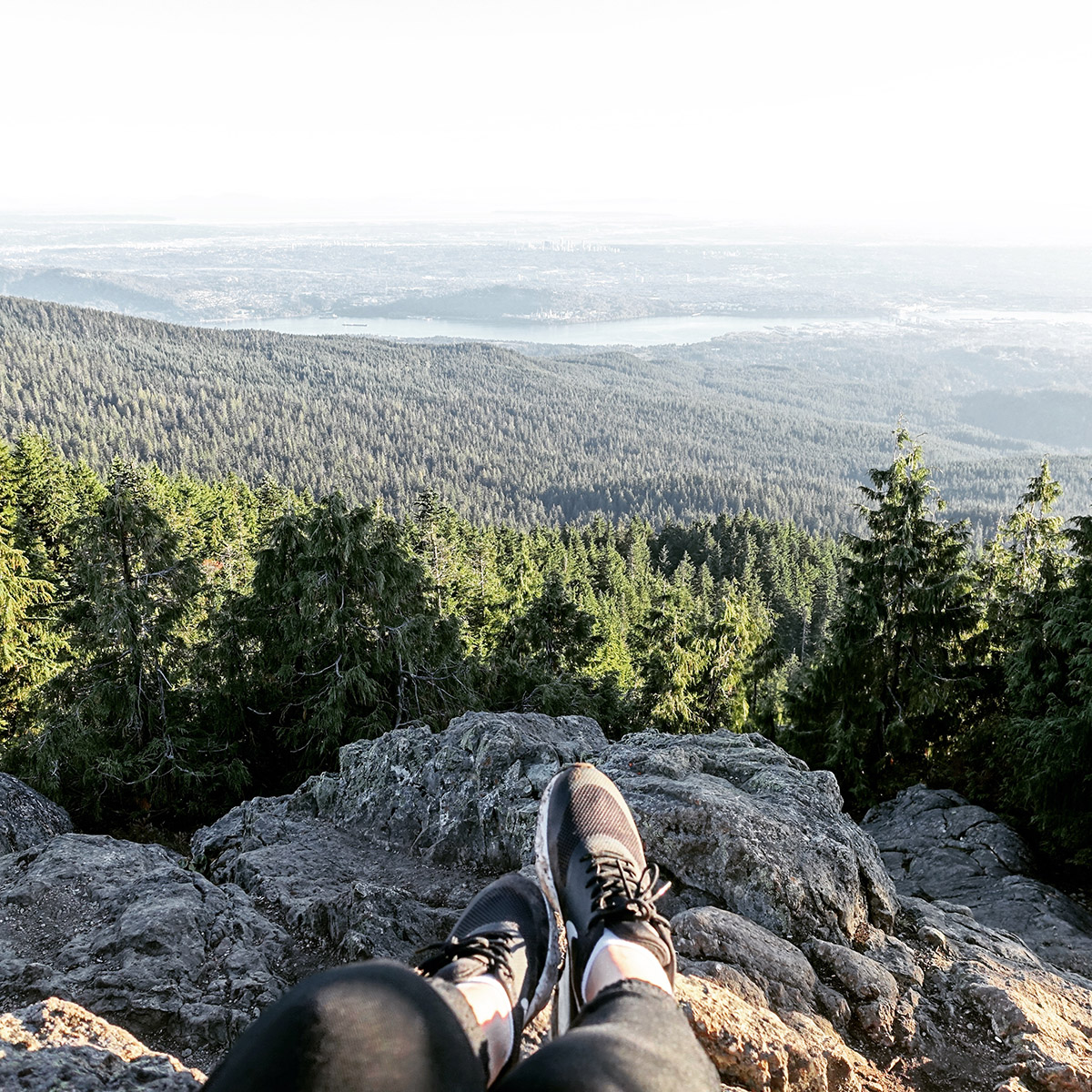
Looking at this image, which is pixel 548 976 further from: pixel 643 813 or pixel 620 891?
pixel 643 813

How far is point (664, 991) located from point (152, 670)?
37.0 feet

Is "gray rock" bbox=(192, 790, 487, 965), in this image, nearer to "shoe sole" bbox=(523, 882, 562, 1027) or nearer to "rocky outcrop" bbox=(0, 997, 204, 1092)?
"rocky outcrop" bbox=(0, 997, 204, 1092)

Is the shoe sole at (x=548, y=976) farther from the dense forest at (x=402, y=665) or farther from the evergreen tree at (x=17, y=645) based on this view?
the evergreen tree at (x=17, y=645)

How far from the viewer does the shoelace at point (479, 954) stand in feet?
9.23

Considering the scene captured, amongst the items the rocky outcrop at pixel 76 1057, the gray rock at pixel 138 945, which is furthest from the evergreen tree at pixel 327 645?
the rocky outcrop at pixel 76 1057

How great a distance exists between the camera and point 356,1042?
5.88 feet

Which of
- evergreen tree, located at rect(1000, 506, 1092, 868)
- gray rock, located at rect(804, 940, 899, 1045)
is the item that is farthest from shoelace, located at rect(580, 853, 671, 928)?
evergreen tree, located at rect(1000, 506, 1092, 868)

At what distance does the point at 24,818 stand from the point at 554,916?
673 centimetres

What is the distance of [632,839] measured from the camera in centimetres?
381

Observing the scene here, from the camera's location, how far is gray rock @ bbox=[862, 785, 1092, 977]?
24.4ft

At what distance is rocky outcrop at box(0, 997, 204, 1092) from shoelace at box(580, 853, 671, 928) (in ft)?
5.94

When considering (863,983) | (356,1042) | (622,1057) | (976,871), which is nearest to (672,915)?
(863,983)

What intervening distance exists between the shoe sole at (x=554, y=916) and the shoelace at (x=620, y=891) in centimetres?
21

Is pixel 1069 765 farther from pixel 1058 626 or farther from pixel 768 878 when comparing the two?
pixel 768 878
